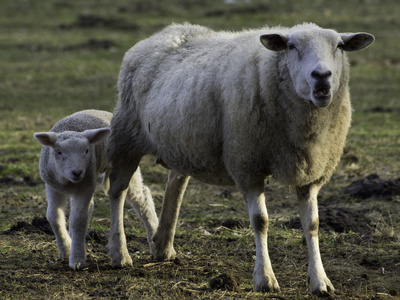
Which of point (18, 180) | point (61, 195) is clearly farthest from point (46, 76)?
point (61, 195)

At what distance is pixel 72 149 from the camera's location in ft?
18.5

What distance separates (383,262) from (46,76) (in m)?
11.6

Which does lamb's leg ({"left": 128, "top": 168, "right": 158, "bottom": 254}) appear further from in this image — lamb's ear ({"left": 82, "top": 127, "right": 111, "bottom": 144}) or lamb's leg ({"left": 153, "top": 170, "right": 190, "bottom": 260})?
lamb's ear ({"left": 82, "top": 127, "right": 111, "bottom": 144})

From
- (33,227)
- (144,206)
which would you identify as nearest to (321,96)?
(144,206)

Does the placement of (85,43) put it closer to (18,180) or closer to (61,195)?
(18,180)

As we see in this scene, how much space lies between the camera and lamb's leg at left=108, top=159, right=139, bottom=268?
587 centimetres

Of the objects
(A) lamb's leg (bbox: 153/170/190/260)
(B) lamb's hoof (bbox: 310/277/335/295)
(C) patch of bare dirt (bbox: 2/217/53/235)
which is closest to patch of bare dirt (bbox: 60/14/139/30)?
(C) patch of bare dirt (bbox: 2/217/53/235)

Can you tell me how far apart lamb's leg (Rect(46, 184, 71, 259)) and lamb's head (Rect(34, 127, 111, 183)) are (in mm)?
319

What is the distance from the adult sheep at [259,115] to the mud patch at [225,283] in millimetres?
150

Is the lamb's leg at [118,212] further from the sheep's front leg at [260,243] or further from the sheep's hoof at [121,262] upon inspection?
the sheep's front leg at [260,243]

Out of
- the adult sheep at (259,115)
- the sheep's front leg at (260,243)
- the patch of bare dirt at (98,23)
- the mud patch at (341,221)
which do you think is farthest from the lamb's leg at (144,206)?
the patch of bare dirt at (98,23)

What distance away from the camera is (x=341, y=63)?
4.95 meters

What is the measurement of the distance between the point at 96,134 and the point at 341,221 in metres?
2.53

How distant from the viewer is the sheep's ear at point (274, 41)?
4.91 meters
